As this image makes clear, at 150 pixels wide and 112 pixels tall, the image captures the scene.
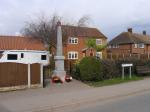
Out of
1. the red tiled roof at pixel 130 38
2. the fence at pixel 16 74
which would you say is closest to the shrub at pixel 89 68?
the fence at pixel 16 74

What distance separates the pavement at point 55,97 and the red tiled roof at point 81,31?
40295mm

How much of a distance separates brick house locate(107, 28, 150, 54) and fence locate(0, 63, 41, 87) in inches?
2060

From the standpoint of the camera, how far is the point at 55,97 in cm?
1454

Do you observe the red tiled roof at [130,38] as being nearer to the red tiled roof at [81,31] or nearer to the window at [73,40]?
the red tiled roof at [81,31]

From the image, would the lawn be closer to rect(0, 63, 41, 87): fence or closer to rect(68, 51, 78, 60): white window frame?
rect(0, 63, 41, 87): fence

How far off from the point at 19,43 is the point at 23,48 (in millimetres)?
2456

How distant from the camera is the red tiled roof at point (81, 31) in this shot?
58987 mm

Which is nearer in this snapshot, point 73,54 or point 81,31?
point 73,54

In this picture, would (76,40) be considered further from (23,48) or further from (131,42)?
(23,48)

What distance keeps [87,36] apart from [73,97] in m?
51.7

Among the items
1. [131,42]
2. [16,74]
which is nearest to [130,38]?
[131,42]

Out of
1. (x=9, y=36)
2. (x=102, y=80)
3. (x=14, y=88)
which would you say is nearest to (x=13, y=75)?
(x=14, y=88)

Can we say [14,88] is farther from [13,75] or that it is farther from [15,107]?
[15,107]

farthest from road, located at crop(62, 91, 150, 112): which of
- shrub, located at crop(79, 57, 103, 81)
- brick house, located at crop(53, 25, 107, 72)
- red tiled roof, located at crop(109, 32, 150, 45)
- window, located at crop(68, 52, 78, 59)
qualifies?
red tiled roof, located at crop(109, 32, 150, 45)
